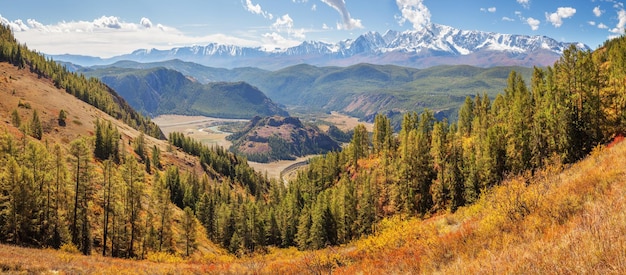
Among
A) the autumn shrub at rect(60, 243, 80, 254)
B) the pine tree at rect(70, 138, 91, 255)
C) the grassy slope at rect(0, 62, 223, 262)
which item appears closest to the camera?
the autumn shrub at rect(60, 243, 80, 254)

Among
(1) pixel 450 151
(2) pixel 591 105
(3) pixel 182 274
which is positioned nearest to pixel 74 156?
(3) pixel 182 274

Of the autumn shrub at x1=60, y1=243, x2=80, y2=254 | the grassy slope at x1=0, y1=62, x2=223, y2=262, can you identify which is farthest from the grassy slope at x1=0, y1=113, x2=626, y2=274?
the grassy slope at x1=0, y1=62, x2=223, y2=262

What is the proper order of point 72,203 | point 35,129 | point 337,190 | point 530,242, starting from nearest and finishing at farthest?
point 530,242 → point 72,203 → point 337,190 → point 35,129

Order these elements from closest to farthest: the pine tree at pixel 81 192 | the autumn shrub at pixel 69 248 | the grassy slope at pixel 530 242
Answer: the grassy slope at pixel 530 242 < the autumn shrub at pixel 69 248 < the pine tree at pixel 81 192

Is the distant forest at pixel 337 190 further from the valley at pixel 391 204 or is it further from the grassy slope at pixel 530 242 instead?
the grassy slope at pixel 530 242

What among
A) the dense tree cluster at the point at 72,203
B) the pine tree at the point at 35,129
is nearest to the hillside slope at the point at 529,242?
the dense tree cluster at the point at 72,203

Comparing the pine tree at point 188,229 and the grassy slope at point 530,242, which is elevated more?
the grassy slope at point 530,242

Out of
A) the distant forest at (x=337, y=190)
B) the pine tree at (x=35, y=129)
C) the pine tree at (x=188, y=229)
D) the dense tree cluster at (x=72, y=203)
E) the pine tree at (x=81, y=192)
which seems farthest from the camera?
the pine tree at (x=35, y=129)

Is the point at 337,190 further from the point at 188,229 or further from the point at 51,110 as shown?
the point at 51,110

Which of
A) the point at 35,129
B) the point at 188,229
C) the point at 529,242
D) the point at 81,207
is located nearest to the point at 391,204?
the point at 188,229

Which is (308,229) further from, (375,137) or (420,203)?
(375,137)

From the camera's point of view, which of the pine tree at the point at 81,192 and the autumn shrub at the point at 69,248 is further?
the pine tree at the point at 81,192

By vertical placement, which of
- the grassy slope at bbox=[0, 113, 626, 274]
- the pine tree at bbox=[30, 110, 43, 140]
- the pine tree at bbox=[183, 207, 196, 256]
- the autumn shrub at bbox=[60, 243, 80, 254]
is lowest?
the pine tree at bbox=[183, 207, 196, 256]

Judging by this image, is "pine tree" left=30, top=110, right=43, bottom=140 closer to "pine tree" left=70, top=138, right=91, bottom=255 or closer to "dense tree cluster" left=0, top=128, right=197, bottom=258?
"dense tree cluster" left=0, top=128, right=197, bottom=258
